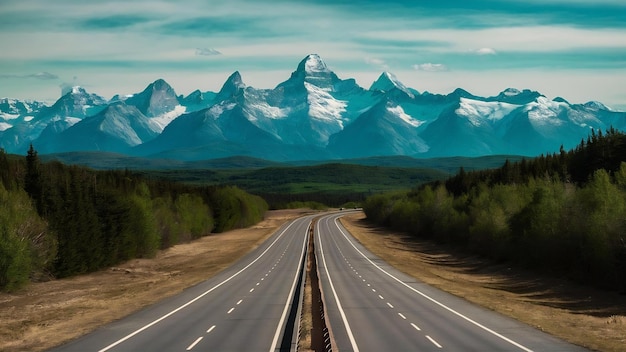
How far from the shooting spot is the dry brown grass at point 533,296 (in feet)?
122

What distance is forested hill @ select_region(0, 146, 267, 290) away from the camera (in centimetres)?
6081

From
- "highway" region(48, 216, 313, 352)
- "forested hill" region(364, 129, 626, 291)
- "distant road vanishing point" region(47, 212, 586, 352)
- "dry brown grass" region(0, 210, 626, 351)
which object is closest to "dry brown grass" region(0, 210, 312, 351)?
"dry brown grass" region(0, 210, 626, 351)

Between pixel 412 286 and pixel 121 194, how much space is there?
48068 mm

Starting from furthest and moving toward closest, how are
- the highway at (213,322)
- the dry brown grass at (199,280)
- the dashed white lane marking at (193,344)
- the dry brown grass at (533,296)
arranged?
1. the dry brown grass at (533,296)
2. the dry brown grass at (199,280)
3. the highway at (213,322)
4. the dashed white lane marking at (193,344)

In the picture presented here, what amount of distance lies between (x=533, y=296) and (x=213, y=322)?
30.7m

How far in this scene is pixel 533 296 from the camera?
Answer: 58188 mm

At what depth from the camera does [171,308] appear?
45.9m

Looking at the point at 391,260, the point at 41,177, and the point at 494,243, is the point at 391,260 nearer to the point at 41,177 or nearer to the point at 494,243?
the point at 494,243

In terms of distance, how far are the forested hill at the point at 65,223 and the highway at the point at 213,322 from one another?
609 inches

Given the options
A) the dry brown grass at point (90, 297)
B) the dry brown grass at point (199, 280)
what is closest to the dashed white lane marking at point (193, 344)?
the dry brown grass at point (199, 280)

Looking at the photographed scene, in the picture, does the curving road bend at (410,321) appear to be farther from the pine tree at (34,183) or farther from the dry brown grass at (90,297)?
the pine tree at (34,183)

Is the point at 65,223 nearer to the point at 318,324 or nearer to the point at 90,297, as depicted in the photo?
the point at 90,297

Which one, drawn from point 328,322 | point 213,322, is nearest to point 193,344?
point 213,322

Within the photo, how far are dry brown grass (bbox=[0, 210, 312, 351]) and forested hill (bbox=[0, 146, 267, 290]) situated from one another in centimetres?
186
